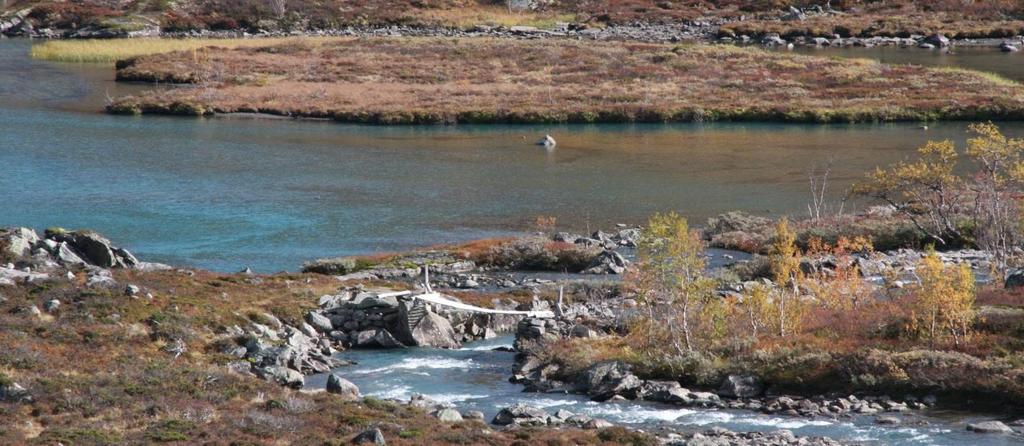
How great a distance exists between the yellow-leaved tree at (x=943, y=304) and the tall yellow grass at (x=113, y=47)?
404ft

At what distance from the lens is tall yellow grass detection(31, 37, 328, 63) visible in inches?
6009

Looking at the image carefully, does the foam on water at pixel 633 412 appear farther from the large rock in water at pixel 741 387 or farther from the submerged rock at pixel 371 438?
the submerged rock at pixel 371 438

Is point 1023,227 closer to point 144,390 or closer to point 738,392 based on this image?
point 738,392

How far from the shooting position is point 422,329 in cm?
4828

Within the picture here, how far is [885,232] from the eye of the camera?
65188 millimetres

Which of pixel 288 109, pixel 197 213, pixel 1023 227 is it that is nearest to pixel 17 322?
pixel 197 213

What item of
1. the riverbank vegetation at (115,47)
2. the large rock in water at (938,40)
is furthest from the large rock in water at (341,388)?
the large rock in water at (938,40)

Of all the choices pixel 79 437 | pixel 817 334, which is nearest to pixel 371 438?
pixel 79 437

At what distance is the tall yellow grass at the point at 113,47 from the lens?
6009 inches

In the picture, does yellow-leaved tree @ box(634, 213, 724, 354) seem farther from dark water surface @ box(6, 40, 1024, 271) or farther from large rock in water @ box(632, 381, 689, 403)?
dark water surface @ box(6, 40, 1024, 271)

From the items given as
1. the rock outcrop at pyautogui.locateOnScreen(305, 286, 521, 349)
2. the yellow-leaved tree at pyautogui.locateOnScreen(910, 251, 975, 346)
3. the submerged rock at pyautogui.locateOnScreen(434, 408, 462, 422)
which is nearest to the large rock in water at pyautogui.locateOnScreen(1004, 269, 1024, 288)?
the yellow-leaved tree at pyautogui.locateOnScreen(910, 251, 975, 346)

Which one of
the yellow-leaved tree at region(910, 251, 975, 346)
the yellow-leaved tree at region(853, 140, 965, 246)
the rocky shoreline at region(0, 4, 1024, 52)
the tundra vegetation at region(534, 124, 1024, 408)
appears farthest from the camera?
the rocky shoreline at region(0, 4, 1024, 52)

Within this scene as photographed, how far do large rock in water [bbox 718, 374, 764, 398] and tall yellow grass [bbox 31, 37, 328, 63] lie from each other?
122 m

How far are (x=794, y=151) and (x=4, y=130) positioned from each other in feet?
209
